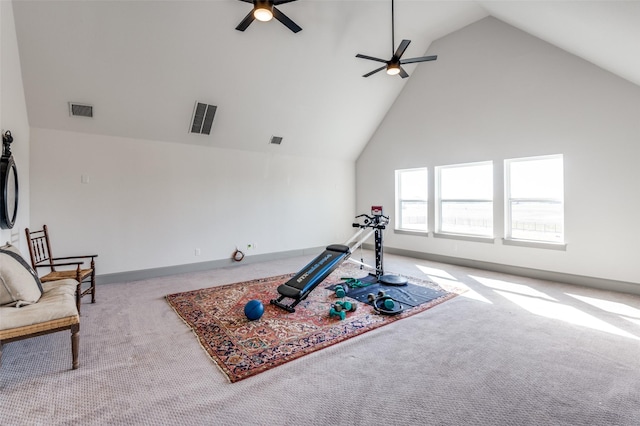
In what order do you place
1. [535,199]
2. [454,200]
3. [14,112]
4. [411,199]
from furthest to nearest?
[411,199] → [454,200] → [535,199] → [14,112]

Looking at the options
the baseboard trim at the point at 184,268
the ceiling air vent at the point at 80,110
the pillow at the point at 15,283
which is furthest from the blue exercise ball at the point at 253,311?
the ceiling air vent at the point at 80,110

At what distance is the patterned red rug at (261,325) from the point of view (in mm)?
2572

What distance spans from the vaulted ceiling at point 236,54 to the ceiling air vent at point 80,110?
65 millimetres

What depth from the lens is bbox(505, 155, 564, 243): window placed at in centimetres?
484

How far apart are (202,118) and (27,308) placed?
3.83 meters

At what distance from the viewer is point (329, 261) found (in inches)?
162

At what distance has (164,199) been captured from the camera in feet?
17.5

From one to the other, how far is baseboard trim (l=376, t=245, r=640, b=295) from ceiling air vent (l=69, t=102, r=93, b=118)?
6.53m

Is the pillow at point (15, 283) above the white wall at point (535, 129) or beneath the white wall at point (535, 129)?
beneath

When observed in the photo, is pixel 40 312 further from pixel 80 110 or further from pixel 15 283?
pixel 80 110

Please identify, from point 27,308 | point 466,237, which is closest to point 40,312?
point 27,308

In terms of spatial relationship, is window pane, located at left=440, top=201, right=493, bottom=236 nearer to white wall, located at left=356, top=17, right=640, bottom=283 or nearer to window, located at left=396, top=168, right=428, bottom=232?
white wall, located at left=356, top=17, right=640, bottom=283

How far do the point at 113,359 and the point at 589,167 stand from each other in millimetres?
6360

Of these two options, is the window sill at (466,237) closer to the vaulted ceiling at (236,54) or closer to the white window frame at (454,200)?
the white window frame at (454,200)
